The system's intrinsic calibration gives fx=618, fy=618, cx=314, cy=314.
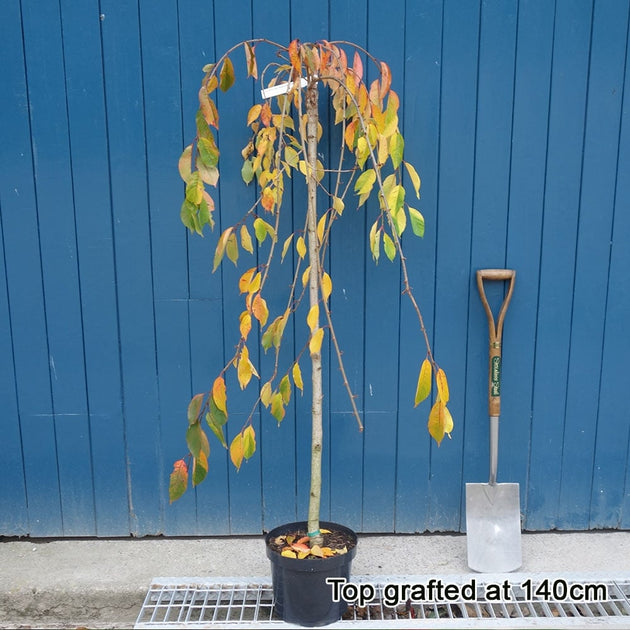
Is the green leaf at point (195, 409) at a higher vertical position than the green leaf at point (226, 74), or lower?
lower

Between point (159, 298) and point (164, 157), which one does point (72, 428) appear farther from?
point (164, 157)

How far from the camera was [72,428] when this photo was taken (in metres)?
2.35

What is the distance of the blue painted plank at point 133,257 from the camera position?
2143 millimetres

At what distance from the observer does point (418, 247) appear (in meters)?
2.25

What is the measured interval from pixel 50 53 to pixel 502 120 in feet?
5.24

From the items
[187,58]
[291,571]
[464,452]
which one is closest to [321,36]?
[187,58]

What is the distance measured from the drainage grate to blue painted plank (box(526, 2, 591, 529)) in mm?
362

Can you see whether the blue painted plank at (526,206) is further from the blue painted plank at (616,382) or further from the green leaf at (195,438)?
the green leaf at (195,438)

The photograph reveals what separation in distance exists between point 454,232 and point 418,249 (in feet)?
0.47

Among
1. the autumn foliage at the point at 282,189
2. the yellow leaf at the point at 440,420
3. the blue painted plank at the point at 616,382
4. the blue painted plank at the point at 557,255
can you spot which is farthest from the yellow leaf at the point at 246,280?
the blue painted plank at the point at 616,382

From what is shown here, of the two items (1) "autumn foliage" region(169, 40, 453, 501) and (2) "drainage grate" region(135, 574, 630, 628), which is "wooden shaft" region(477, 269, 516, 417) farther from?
(2) "drainage grate" region(135, 574, 630, 628)

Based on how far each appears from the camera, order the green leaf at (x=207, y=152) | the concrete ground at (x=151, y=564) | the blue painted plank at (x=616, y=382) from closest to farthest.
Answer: the green leaf at (x=207, y=152) < the concrete ground at (x=151, y=564) < the blue painted plank at (x=616, y=382)

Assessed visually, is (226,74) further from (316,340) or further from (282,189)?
(316,340)

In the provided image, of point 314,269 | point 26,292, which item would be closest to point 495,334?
point 314,269
